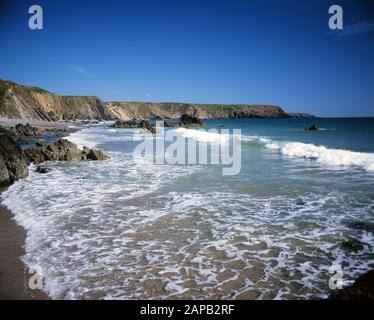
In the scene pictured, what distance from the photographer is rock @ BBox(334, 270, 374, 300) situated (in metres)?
3.77

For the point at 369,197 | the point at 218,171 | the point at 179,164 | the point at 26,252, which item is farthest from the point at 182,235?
the point at 179,164

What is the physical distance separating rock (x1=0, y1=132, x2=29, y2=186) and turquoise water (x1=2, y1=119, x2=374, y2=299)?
0.51 metres

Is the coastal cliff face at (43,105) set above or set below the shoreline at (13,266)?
above

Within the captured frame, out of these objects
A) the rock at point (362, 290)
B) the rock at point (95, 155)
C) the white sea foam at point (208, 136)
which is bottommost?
the rock at point (362, 290)

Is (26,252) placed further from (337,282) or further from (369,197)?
(369,197)

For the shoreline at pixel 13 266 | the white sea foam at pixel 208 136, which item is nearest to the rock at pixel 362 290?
the shoreline at pixel 13 266

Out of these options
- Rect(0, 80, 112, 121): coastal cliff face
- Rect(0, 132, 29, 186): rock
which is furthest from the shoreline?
Rect(0, 80, 112, 121): coastal cliff face

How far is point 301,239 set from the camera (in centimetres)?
648

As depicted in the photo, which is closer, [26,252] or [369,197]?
[26,252]

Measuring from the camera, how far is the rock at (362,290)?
3.77 metres
